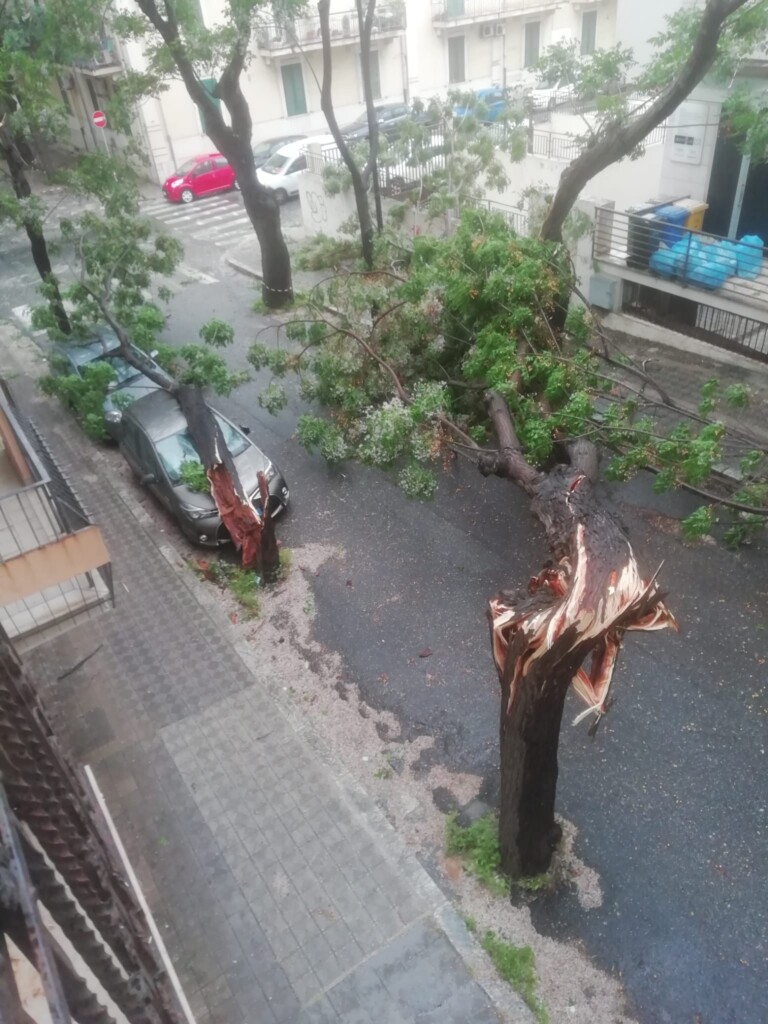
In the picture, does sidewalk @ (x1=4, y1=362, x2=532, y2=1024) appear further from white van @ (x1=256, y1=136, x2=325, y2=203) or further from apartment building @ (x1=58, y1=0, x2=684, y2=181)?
A: apartment building @ (x1=58, y1=0, x2=684, y2=181)

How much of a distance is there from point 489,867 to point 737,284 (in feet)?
32.9

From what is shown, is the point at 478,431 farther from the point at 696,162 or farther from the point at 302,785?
the point at 696,162

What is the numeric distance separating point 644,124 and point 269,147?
18774mm

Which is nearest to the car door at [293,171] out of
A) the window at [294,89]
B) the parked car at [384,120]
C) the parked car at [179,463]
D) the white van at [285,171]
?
the white van at [285,171]

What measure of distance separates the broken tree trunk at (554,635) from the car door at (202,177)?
22.3m

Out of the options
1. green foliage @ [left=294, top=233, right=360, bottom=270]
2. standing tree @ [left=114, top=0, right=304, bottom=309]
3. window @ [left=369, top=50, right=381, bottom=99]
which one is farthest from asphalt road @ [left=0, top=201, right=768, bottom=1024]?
window @ [left=369, top=50, right=381, bottom=99]

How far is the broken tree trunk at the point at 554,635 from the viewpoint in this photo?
183 inches

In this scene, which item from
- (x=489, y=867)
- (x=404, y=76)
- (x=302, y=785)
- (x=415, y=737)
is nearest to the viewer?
(x=489, y=867)

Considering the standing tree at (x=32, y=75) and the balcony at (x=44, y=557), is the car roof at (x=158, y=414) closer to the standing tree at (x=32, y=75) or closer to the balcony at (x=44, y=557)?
the standing tree at (x=32, y=75)

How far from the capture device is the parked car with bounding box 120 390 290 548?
10555mm

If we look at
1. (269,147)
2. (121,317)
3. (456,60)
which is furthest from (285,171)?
(121,317)

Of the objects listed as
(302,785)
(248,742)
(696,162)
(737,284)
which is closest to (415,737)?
(302,785)

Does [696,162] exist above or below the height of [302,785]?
above

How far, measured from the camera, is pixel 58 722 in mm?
8391
